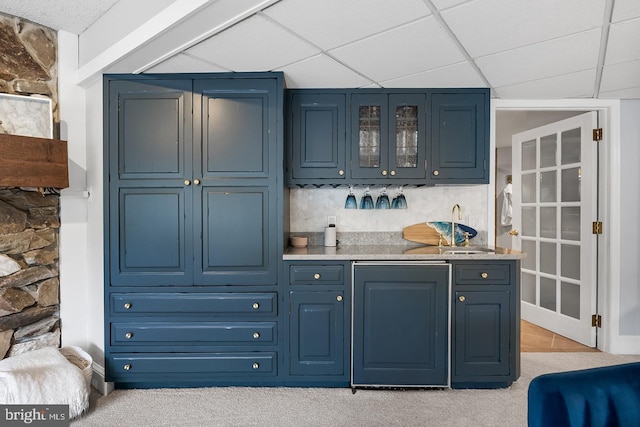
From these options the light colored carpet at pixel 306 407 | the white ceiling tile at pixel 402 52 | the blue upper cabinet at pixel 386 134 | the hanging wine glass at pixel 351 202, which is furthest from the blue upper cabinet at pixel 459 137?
the light colored carpet at pixel 306 407

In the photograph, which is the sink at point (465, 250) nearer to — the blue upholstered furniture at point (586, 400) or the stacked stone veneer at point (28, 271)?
the blue upholstered furniture at point (586, 400)

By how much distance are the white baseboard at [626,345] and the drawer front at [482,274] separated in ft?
4.99

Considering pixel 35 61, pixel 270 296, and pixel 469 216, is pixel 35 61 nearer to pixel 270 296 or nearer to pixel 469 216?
pixel 270 296

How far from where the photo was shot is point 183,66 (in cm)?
214

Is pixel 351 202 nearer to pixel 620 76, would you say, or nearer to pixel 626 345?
pixel 620 76

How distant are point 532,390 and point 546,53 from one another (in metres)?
1.96

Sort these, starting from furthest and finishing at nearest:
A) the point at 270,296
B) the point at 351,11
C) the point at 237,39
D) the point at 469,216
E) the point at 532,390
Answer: the point at 469,216, the point at 270,296, the point at 237,39, the point at 351,11, the point at 532,390

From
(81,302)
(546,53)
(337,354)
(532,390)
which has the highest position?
(546,53)

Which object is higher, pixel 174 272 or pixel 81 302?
pixel 174 272

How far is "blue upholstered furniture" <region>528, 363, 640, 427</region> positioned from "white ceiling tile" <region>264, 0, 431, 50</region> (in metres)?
1.57

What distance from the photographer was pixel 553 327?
322cm

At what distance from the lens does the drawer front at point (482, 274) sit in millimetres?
2238

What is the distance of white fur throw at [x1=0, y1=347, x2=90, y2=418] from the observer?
5.58ft

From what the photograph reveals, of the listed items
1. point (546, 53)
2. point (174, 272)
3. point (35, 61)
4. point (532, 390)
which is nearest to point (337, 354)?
point (174, 272)
